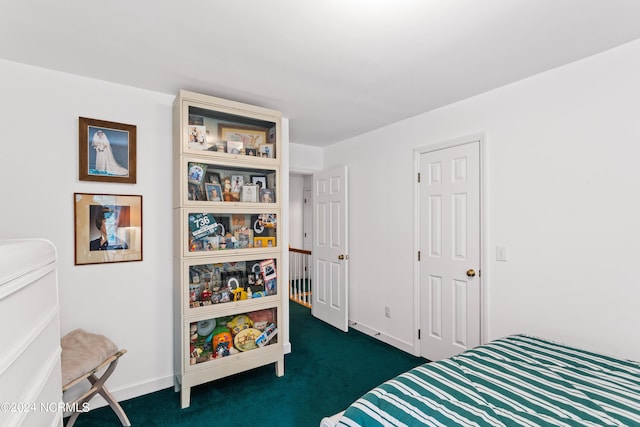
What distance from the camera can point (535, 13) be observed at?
61.4 inches

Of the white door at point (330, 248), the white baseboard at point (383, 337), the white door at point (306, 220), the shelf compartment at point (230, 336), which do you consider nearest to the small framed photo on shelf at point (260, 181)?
the shelf compartment at point (230, 336)

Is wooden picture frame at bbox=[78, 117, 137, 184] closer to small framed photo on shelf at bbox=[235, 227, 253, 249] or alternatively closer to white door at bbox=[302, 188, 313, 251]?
small framed photo on shelf at bbox=[235, 227, 253, 249]

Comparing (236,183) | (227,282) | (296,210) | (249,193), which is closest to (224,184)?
(236,183)

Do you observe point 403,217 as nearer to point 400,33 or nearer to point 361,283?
point 361,283

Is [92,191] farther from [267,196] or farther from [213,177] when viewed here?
[267,196]

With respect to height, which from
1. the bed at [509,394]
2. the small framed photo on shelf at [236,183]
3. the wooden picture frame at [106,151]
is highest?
the wooden picture frame at [106,151]

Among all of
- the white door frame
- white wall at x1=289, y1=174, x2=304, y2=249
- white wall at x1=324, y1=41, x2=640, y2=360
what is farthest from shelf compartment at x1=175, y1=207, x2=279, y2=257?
white wall at x1=289, y1=174, x2=304, y2=249

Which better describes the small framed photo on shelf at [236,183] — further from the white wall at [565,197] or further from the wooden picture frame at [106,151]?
the white wall at [565,197]

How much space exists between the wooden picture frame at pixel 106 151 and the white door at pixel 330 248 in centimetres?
234

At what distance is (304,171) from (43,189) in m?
2.79

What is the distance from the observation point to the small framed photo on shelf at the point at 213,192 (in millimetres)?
2553

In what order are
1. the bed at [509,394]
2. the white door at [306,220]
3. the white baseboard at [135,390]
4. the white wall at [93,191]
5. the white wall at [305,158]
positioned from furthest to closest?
the white door at [306,220] < the white wall at [305,158] < the white baseboard at [135,390] < the white wall at [93,191] < the bed at [509,394]

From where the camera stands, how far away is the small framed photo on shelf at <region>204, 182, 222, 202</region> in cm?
255

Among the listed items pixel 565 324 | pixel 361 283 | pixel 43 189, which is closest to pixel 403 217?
pixel 361 283
